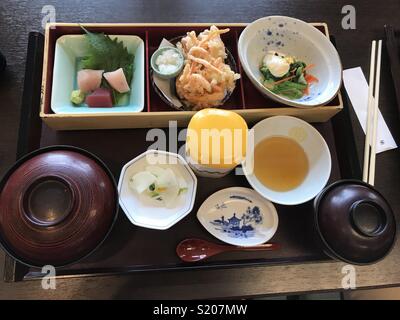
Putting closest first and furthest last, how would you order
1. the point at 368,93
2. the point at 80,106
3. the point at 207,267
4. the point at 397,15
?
the point at 207,267 → the point at 80,106 → the point at 368,93 → the point at 397,15

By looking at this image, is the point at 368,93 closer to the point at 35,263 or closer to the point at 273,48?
the point at 273,48

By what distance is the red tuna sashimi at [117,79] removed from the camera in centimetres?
130

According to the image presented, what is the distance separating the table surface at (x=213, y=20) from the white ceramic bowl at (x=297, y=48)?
0.17 meters

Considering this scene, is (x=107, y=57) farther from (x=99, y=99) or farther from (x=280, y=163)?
(x=280, y=163)

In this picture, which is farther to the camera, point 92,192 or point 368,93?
point 368,93

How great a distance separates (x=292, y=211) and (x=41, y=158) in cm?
83

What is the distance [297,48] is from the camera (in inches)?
56.5

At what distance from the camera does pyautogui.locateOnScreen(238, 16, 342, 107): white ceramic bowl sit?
133cm

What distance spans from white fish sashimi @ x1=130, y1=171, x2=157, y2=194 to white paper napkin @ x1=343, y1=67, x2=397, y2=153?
0.83 metres

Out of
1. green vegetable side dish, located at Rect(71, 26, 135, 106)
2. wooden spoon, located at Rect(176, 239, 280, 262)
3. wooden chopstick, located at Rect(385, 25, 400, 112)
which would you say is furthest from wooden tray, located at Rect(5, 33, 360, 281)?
wooden chopstick, located at Rect(385, 25, 400, 112)

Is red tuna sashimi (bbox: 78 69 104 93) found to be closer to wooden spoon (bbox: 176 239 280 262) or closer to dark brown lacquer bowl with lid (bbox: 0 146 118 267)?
dark brown lacquer bowl with lid (bbox: 0 146 118 267)

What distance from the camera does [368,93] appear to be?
4.68 feet
